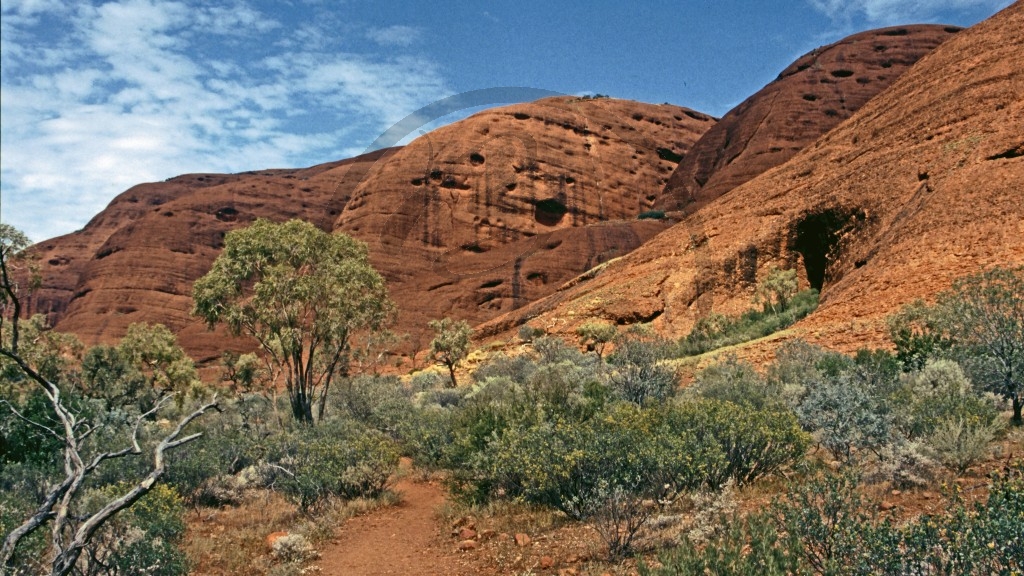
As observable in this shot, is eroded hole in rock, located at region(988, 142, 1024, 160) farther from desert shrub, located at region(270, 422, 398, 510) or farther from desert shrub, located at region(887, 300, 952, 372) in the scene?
desert shrub, located at region(270, 422, 398, 510)

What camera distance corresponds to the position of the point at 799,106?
57156mm

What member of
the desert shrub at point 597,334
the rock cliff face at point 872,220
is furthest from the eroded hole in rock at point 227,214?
the desert shrub at point 597,334

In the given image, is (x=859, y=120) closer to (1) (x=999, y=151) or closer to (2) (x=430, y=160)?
(1) (x=999, y=151)

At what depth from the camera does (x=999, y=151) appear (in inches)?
875

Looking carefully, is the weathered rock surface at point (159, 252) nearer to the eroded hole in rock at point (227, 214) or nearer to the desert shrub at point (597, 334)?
the eroded hole in rock at point (227, 214)

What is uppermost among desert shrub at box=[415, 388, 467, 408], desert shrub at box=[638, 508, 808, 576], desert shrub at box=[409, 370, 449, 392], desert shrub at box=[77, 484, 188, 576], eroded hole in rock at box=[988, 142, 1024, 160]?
eroded hole in rock at box=[988, 142, 1024, 160]

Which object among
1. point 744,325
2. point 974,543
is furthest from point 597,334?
point 974,543

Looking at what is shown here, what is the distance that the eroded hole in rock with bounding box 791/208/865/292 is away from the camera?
94.3ft

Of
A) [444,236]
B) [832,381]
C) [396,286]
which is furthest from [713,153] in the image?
[832,381]

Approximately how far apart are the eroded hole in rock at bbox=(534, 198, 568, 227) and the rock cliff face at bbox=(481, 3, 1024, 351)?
26.8m

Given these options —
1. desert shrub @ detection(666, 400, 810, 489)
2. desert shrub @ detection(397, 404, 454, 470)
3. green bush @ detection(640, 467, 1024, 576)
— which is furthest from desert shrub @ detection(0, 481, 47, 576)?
desert shrub @ detection(666, 400, 810, 489)

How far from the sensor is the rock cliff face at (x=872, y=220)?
65.5 ft

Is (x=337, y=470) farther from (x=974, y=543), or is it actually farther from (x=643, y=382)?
(x=974, y=543)

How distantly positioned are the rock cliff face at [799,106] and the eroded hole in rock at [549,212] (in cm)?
1057
